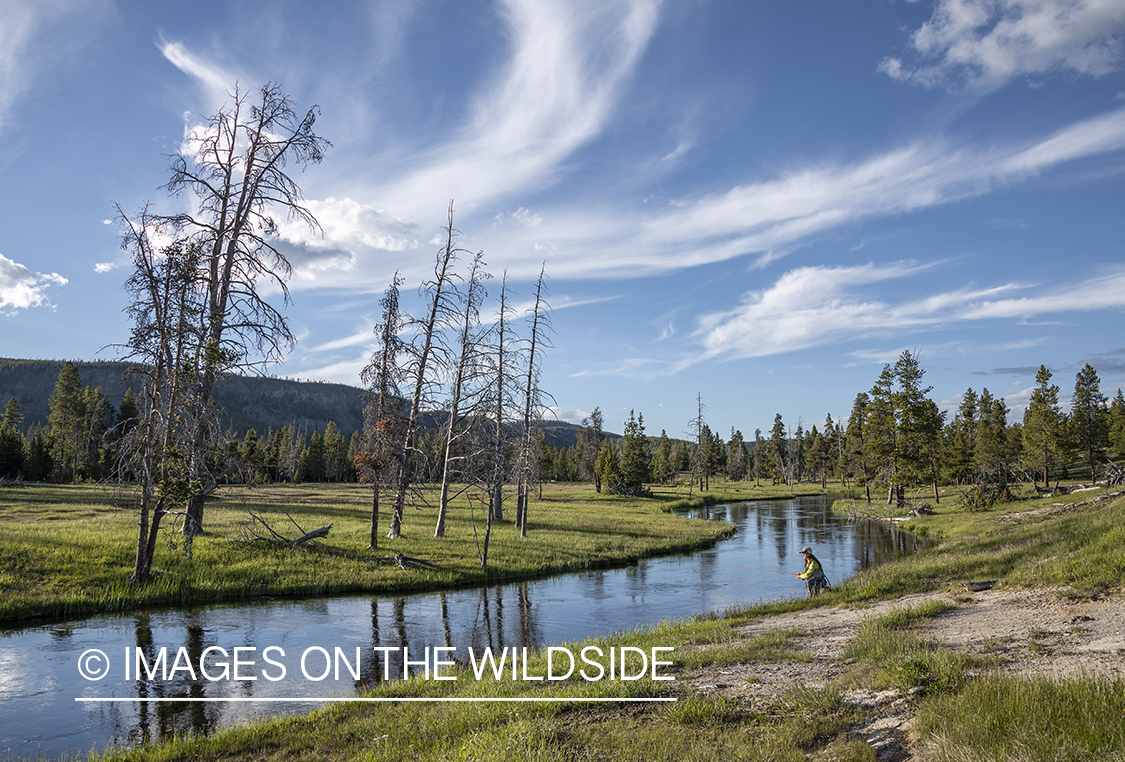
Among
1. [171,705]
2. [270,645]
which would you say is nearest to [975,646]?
[171,705]

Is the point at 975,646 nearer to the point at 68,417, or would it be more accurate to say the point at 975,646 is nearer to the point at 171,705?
the point at 171,705

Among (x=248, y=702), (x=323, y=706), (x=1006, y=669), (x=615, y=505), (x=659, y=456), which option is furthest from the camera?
(x=659, y=456)

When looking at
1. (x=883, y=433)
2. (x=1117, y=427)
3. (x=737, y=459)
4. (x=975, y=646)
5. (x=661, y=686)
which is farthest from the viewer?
(x=737, y=459)

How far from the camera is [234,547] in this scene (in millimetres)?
22578

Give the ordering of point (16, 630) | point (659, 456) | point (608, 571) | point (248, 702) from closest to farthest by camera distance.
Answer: point (248, 702)
point (16, 630)
point (608, 571)
point (659, 456)

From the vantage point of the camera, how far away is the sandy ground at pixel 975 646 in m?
7.34

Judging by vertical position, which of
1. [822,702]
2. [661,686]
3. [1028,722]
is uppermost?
[1028,722]

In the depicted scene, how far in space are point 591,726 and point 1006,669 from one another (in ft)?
18.7

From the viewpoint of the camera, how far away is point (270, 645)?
14.5 m

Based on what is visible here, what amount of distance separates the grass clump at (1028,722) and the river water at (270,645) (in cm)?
888

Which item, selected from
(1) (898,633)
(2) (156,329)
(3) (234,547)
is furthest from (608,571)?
(2) (156,329)

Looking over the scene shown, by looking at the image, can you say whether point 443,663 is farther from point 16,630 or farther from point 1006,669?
point 16,630

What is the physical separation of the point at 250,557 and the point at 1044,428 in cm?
6863

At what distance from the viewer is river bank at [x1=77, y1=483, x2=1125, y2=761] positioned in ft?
19.2
